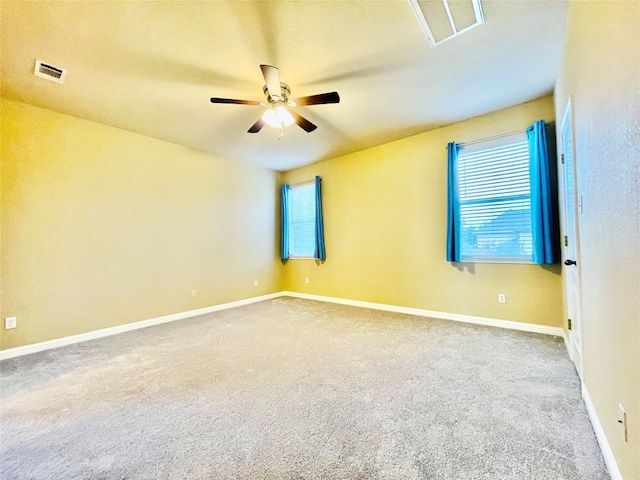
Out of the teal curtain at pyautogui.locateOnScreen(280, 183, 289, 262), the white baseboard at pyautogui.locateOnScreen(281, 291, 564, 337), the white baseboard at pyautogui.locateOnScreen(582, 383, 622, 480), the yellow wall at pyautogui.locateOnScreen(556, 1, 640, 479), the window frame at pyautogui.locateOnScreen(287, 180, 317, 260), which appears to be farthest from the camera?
the teal curtain at pyautogui.locateOnScreen(280, 183, 289, 262)

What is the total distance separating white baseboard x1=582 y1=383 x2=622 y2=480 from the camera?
1.13 metres

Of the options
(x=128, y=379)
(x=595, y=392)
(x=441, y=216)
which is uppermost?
(x=441, y=216)

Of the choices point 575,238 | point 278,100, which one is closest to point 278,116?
point 278,100

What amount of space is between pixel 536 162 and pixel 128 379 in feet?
14.9

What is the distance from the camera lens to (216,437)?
59.1 inches

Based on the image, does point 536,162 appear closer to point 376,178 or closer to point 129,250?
point 376,178

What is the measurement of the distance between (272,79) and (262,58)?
292 mm

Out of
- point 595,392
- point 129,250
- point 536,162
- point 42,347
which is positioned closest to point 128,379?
point 42,347

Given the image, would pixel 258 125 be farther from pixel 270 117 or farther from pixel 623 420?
pixel 623 420

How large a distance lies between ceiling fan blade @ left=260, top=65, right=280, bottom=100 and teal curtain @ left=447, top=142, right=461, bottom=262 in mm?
2434

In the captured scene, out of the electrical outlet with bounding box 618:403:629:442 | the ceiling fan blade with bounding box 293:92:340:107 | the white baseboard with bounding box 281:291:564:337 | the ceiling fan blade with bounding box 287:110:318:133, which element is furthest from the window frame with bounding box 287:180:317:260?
the electrical outlet with bounding box 618:403:629:442

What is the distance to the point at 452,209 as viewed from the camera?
3.56 m

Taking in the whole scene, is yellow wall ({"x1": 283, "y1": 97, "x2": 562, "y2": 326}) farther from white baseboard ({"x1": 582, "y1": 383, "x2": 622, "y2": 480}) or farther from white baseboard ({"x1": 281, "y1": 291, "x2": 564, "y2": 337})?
white baseboard ({"x1": 582, "y1": 383, "x2": 622, "y2": 480})

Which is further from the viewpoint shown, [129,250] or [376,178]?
[376,178]
